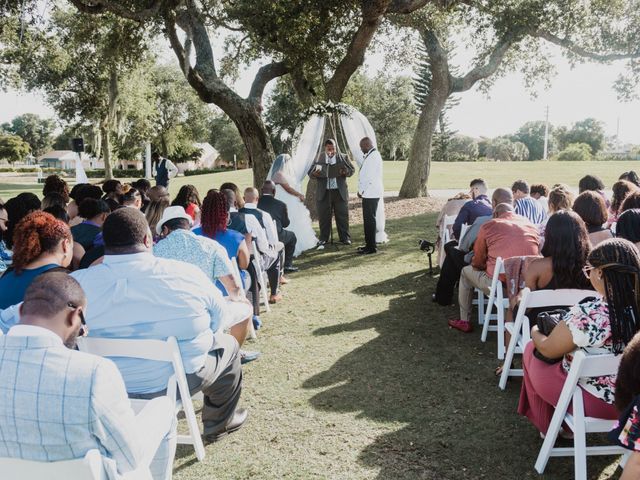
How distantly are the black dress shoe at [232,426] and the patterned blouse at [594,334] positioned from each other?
7.78ft

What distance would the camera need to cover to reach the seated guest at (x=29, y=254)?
133 inches

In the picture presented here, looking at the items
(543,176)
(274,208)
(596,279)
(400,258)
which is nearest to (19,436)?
(596,279)

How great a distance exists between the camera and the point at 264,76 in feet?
45.1

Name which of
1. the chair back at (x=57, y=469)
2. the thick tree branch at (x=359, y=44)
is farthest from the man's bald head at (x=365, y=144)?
the chair back at (x=57, y=469)

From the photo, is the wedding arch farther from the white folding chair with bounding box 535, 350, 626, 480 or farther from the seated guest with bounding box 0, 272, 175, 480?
the seated guest with bounding box 0, 272, 175, 480

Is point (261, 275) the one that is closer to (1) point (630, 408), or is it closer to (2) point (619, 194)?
(2) point (619, 194)

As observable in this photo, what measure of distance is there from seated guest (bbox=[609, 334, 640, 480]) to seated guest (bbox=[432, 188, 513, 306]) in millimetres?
3990

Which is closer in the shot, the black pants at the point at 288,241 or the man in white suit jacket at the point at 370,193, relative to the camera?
the black pants at the point at 288,241

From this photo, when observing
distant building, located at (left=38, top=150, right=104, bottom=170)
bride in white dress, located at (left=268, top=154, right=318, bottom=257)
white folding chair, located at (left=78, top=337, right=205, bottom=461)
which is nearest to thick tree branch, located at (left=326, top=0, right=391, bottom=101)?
bride in white dress, located at (left=268, top=154, right=318, bottom=257)

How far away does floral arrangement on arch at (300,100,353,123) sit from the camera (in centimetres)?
1169

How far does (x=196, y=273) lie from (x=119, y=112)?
33186 millimetres

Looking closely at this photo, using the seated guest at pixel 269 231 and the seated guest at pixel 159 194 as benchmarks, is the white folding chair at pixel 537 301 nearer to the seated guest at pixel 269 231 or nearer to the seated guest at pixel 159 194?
the seated guest at pixel 269 231

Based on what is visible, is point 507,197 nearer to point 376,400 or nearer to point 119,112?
point 376,400

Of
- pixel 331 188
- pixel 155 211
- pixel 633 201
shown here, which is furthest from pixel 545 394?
pixel 331 188
